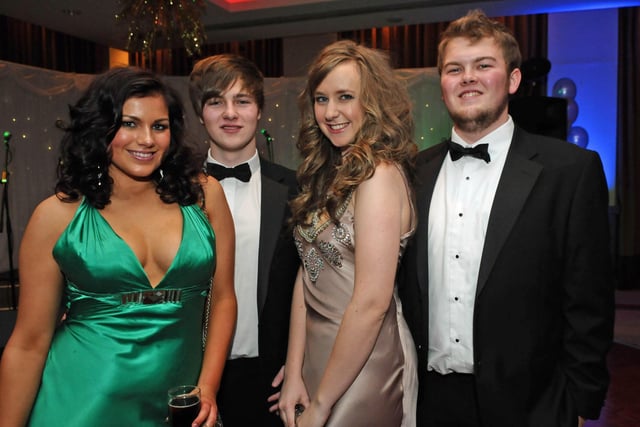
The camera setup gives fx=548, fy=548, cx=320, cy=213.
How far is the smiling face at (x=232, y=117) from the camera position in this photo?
238 cm

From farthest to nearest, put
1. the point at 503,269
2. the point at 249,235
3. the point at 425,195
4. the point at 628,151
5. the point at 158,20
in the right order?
the point at 628,151 < the point at 158,20 < the point at 249,235 < the point at 425,195 < the point at 503,269

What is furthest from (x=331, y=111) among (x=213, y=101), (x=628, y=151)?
(x=628, y=151)

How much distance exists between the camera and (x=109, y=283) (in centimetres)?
166

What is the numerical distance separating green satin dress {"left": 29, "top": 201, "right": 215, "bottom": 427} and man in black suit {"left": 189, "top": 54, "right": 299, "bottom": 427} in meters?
0.56

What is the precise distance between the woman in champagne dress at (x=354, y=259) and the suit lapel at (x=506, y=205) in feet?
0.91

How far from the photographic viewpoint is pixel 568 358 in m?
1.89

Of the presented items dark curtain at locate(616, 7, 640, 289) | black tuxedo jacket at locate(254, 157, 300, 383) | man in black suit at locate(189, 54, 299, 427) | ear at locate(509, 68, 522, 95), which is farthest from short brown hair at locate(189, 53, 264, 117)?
dark curtain at locate(616, 7, 640, 289)

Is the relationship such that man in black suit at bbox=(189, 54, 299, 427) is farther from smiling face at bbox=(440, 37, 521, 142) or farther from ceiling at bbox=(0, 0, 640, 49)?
ceiling at bbox=(0, 0, 640, 49)

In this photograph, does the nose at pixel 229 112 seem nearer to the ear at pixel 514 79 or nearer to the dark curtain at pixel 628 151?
the ear at pixel 514 79

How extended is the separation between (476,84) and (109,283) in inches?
55.8

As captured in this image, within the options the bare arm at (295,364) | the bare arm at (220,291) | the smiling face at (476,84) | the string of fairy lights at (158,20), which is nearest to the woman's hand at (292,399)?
the bare arm at (295,364)

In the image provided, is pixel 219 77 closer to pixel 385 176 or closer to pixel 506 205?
pixel 385 176

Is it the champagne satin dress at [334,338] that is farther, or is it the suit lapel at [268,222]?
the suit lapel at [268,222]

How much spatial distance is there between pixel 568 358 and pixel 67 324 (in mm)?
1667
